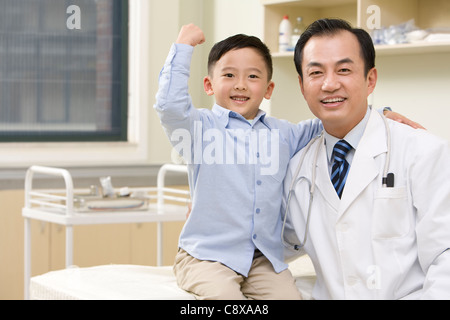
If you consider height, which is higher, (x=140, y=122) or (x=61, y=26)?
(x=61, y=26)

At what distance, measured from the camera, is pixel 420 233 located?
5.12ft

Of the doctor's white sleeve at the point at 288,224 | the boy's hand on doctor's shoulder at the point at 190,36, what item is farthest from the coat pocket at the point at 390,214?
the boy's hand on doctor's shoulder at the point at 190,36

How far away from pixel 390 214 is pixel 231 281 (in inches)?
16.2

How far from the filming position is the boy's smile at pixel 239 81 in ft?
6.01

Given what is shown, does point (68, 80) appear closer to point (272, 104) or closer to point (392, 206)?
point (272, 104)

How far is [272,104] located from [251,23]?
0.52 metres

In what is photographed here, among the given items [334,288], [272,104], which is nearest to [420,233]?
[334,288]

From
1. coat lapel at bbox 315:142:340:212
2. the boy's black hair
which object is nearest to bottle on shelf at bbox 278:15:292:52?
the boy's black hair

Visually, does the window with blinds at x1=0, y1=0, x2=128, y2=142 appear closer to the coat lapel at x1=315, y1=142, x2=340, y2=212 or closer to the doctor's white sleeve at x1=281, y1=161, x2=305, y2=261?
the doctor's white sleeve at x1=281, y1=161, x2=305, y2=261

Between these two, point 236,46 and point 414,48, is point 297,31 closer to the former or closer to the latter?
point 414,48

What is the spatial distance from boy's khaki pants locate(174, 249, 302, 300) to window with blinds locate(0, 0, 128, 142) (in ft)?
7.70

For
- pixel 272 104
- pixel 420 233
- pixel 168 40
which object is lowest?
pixel 420 233

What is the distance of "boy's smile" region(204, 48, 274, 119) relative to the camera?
1831 millimetres

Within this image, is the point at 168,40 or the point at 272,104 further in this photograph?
the point at 168,40
